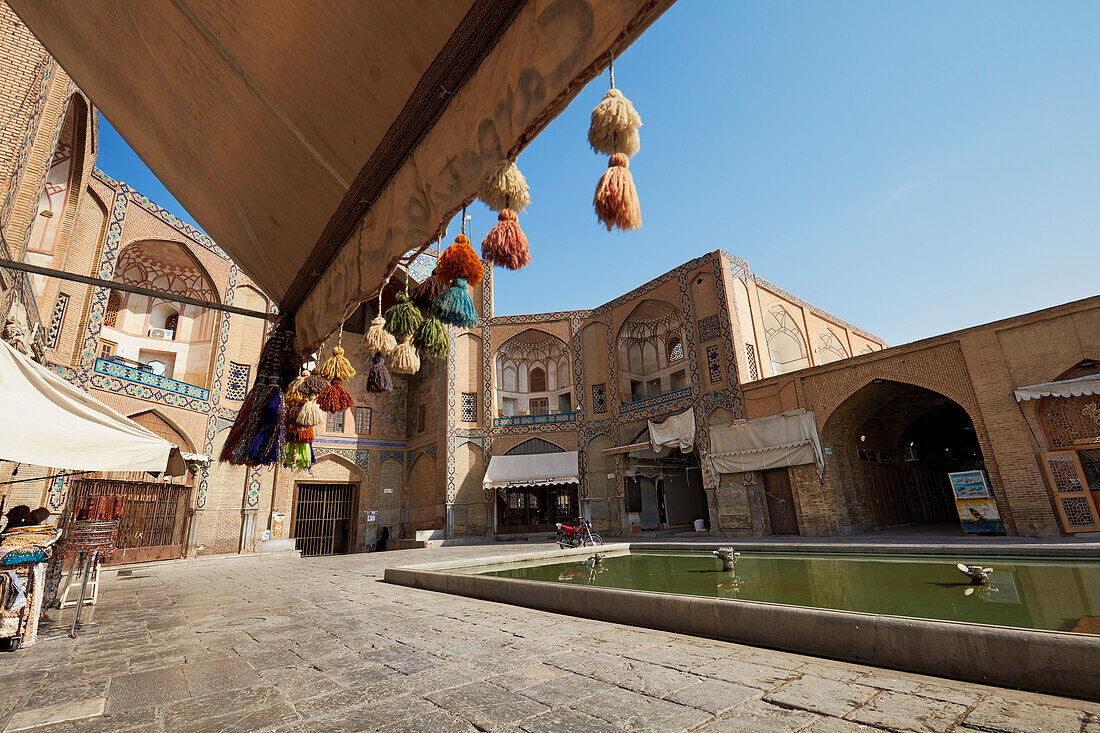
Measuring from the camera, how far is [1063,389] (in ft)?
27.8

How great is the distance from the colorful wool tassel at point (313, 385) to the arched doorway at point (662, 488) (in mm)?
12875

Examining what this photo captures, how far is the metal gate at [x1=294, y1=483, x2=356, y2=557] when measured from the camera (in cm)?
1702

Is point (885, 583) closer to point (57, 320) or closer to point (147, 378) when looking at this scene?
point (57, 320)

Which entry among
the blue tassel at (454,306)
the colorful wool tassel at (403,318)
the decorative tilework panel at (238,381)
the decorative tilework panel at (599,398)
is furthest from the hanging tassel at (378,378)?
the decorative tilework panel at (599,398)

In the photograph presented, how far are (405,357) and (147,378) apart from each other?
13000 mm

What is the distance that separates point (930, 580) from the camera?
5.25 metres

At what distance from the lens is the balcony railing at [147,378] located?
1233 centimetres

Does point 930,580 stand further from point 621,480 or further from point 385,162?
point 621,480

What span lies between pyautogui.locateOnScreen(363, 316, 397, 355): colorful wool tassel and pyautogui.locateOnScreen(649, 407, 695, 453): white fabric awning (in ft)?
39.8

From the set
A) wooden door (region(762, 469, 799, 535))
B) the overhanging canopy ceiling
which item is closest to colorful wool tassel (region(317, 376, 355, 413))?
the overhanging canopy ceiling

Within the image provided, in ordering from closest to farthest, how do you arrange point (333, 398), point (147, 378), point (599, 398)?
point (333, 398) → point (147, 378) → point (599, 398)

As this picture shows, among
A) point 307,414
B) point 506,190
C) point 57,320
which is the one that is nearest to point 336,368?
point 307,414

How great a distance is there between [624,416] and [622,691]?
1507 centimetres

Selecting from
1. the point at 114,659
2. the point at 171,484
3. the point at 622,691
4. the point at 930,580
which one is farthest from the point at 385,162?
the point at 171,484
